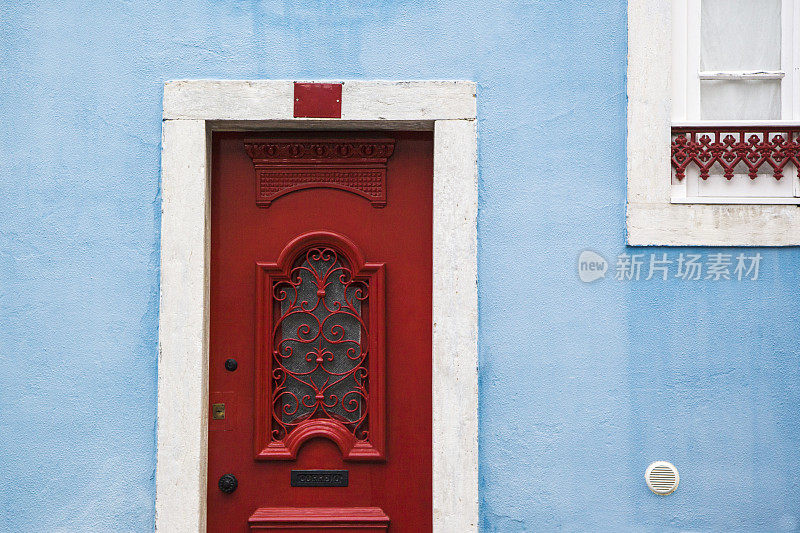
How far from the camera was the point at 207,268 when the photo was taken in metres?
2.97

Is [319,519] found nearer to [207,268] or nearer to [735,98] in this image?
[207,268]

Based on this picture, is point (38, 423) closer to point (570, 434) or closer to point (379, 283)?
point (379, 283)

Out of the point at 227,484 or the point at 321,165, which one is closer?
the point at 227,484

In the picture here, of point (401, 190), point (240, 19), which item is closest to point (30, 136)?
point (240, 19)

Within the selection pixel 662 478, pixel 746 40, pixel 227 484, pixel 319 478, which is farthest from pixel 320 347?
pixel 746 40

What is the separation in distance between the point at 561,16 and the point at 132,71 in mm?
1937

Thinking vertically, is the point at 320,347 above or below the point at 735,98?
below

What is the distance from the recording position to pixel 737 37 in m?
3.03

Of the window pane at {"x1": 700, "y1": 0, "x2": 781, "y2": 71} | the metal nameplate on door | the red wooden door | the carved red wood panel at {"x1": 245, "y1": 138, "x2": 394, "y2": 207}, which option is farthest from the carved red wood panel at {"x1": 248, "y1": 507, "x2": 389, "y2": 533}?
the window pane at {"x1": 700, "y1": 0, "x2": 781, "y2": 71}

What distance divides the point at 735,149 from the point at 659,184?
391 mm

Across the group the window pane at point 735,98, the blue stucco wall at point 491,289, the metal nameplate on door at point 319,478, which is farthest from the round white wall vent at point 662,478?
the window pane at point 735,98

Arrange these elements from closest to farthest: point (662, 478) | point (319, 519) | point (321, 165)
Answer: point (662, 478) → point (319, 519) → point (321, 165)

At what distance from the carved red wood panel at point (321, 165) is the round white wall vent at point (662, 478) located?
5.48 feet

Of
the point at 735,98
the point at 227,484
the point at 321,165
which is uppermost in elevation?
the point at 735,98
